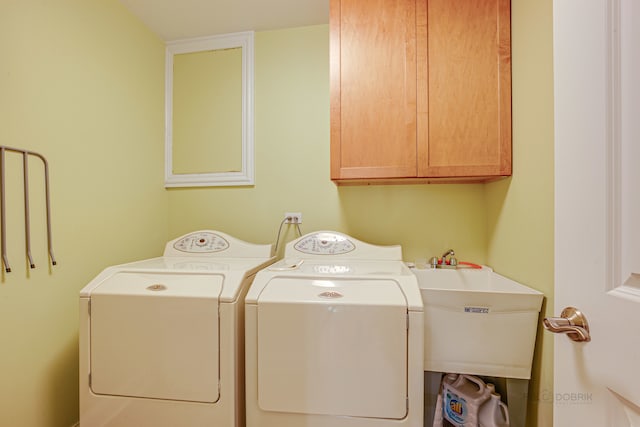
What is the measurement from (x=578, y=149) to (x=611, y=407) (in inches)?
18.2

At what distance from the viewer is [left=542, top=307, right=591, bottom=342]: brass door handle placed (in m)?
0.50

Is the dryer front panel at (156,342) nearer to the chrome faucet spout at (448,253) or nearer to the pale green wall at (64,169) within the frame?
the pale green wall at (64,169)

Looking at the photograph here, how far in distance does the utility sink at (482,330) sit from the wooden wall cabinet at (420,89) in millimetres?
625

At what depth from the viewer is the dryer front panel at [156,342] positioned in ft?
3.67

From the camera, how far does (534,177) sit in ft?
3.94

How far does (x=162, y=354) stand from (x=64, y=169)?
1094mm

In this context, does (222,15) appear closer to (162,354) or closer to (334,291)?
(334,291)

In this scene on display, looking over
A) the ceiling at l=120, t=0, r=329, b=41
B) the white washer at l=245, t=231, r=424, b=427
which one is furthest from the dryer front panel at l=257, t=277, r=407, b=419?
the ceiling at l=120, t=0, r=329, b=41

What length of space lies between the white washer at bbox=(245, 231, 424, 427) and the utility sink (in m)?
0.23

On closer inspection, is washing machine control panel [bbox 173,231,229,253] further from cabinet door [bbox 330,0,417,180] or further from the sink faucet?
the sink faucet

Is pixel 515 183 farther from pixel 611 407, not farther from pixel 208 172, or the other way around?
pixel 208 172


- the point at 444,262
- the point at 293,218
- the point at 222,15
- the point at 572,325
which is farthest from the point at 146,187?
the point at 572,325

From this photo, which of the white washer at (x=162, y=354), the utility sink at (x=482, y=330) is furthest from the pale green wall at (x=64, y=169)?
the utility sink at (x=482, y=330)

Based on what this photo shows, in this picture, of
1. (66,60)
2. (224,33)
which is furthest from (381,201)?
(66,60)
